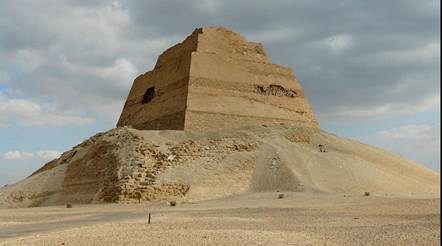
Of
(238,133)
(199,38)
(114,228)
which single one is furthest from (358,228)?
(199,38)

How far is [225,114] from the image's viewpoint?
104 ft

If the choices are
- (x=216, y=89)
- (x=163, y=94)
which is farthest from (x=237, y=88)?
(x=163, y=94)

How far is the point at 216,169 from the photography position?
2462cm

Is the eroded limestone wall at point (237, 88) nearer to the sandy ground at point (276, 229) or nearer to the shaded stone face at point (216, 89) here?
the shaded stone face at point (216, 89)

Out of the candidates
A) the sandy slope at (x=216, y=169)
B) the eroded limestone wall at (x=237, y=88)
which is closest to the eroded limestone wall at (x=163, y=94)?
the eroded limestone wall at (x=237, y=88)

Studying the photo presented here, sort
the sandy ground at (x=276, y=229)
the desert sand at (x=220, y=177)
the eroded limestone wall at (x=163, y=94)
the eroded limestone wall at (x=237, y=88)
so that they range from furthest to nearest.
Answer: the eroded limestone wall at (x=163, y=94), the eroded limestone wall at (x=237, y=88), the desert sand at (x=220, y=177), the sandy ground at (x=276, y=229)

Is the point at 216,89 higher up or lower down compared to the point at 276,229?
higher up

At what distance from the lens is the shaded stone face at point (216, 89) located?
31.7m

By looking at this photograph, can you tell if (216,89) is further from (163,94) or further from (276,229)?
(276,229)

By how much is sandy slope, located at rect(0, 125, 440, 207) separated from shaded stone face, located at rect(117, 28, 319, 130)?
11.1 ft

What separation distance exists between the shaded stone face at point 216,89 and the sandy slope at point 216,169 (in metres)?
3.38

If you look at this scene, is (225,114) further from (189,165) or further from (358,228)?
(358,228)

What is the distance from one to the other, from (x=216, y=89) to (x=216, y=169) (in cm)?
945

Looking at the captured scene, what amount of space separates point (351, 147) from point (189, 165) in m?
9.87
